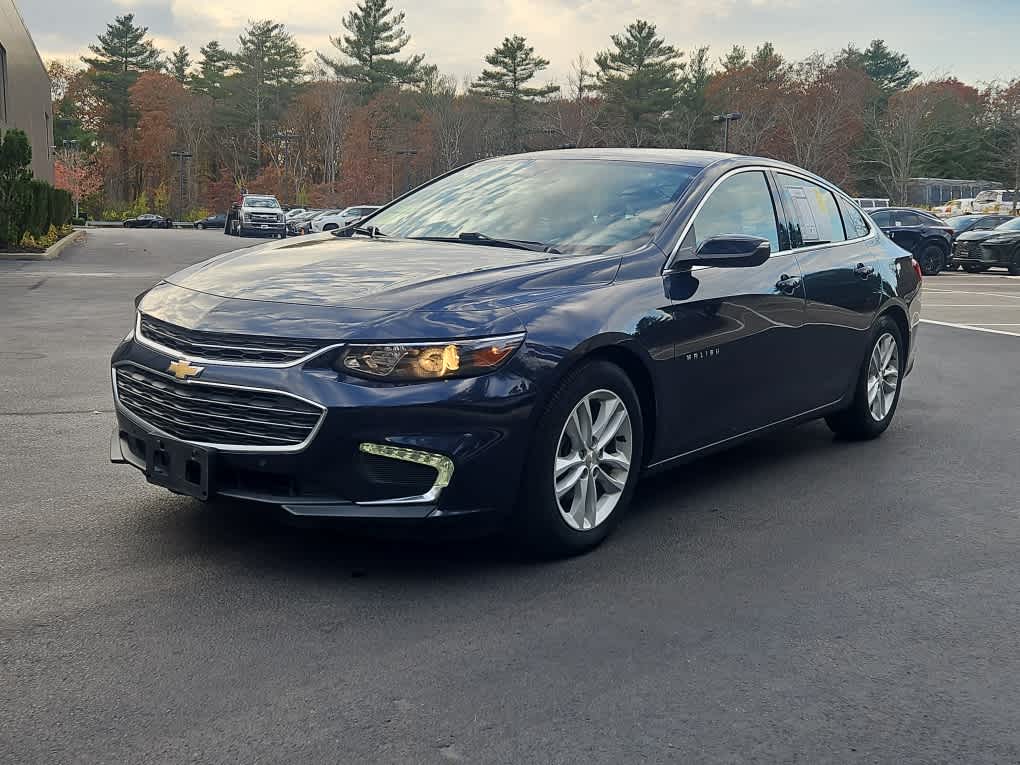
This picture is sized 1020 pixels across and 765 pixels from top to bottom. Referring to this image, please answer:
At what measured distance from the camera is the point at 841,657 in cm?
379

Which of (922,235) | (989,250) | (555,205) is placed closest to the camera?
(555,205)

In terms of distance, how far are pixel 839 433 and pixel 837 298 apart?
1.12 metres

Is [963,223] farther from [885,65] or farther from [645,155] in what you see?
[885,65]

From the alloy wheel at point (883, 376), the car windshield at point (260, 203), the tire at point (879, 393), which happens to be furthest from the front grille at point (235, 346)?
the car windshield at point (260, 203)

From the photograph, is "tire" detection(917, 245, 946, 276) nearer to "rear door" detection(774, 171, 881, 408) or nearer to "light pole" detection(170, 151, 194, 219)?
"rear door" detection(774, 171, 881, 408)

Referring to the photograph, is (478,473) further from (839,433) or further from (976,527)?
(839,433)

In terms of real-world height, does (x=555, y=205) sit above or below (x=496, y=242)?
above

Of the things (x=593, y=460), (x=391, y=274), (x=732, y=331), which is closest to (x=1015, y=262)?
(x=732, y=331)

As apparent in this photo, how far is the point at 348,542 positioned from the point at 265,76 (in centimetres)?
10464

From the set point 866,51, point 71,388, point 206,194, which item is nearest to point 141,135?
point 206,194

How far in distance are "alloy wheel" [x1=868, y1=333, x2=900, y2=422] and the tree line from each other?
60.6 meters

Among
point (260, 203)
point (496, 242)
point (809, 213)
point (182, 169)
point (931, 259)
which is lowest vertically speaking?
point (260, 203)

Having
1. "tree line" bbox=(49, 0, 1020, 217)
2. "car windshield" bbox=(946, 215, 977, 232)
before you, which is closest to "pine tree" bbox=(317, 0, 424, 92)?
"tree line" bbox=(49, 0, 1020, 217)

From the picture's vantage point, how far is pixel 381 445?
4.13m
